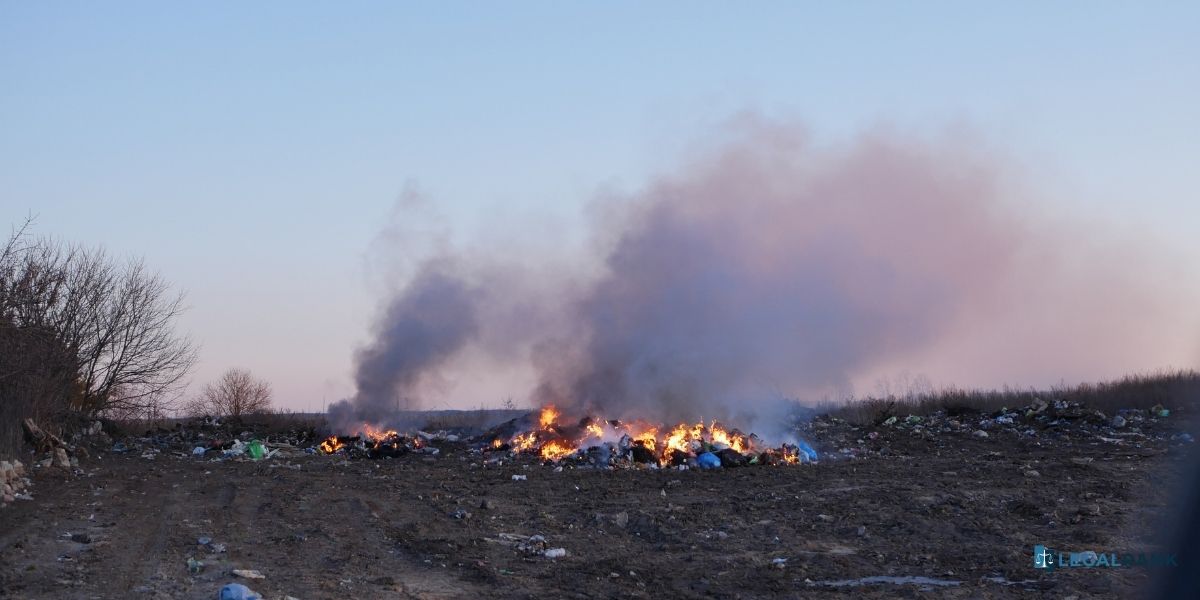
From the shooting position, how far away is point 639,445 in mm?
17234

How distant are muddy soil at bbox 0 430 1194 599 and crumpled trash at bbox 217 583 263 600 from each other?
0.37 metres

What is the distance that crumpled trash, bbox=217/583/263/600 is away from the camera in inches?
276

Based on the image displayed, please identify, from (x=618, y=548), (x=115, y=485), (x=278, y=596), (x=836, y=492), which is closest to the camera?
(x=278, y=596)

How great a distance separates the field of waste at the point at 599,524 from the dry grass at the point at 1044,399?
4.24 meters

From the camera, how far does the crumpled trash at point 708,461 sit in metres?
16.2

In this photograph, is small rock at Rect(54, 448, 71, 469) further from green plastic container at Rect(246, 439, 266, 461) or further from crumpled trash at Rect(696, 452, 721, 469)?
crumpled trash at Rect(696, 452, 721, 469)

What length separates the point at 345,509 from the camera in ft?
39.4

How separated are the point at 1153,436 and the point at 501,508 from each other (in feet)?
46.3

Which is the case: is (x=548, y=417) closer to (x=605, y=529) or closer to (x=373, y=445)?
(x=373, y=445)

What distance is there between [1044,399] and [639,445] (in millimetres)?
14027

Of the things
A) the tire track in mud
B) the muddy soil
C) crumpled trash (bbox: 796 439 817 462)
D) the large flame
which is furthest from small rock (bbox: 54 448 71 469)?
crumpled trash (bbox: 796 439 817 462)

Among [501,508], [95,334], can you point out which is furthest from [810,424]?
[95,334]

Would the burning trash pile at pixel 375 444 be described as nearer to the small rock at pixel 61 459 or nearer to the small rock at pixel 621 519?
the small rock at pixel 61 459

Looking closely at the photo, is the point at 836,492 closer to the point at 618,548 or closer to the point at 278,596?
the point at 618,548
